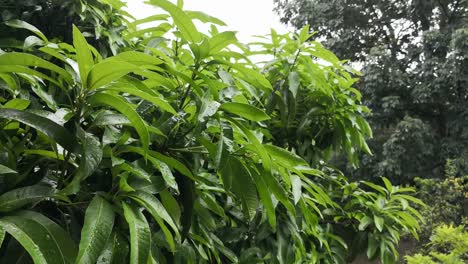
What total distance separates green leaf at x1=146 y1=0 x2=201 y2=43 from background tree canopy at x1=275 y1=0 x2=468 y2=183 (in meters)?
7.03

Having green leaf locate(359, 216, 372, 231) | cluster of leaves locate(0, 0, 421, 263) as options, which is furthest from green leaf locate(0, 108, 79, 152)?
green leaf locate(359, 216, 372, 231)

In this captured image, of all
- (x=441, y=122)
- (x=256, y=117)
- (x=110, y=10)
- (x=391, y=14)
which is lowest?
(x=441, y=122)

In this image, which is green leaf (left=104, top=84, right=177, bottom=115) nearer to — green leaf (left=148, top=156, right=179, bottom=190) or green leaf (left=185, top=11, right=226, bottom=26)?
green leaf (left=148, top=156, right=179, bottom=190)

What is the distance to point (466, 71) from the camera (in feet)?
23.6

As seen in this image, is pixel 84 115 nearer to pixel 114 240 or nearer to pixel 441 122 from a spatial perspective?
pixel 114 240

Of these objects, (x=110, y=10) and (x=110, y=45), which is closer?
(x=110, y=45)

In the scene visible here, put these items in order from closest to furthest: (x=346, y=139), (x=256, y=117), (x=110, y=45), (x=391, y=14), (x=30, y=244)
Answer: (x=30, y=244)
(x=256, y=117)
(x=110, y=45)
(x=346, y=139)
(x=391, y=14)

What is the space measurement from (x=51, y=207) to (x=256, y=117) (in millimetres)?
399

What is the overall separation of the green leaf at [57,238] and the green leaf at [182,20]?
44 cm

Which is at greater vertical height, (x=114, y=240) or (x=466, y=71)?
(x=466, y=71)

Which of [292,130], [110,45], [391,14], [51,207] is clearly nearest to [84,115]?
[51,207]

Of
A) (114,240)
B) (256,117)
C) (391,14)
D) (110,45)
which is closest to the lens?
(114,240)

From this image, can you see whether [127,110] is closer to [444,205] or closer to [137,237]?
[137,237]

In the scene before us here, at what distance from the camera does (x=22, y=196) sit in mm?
620
